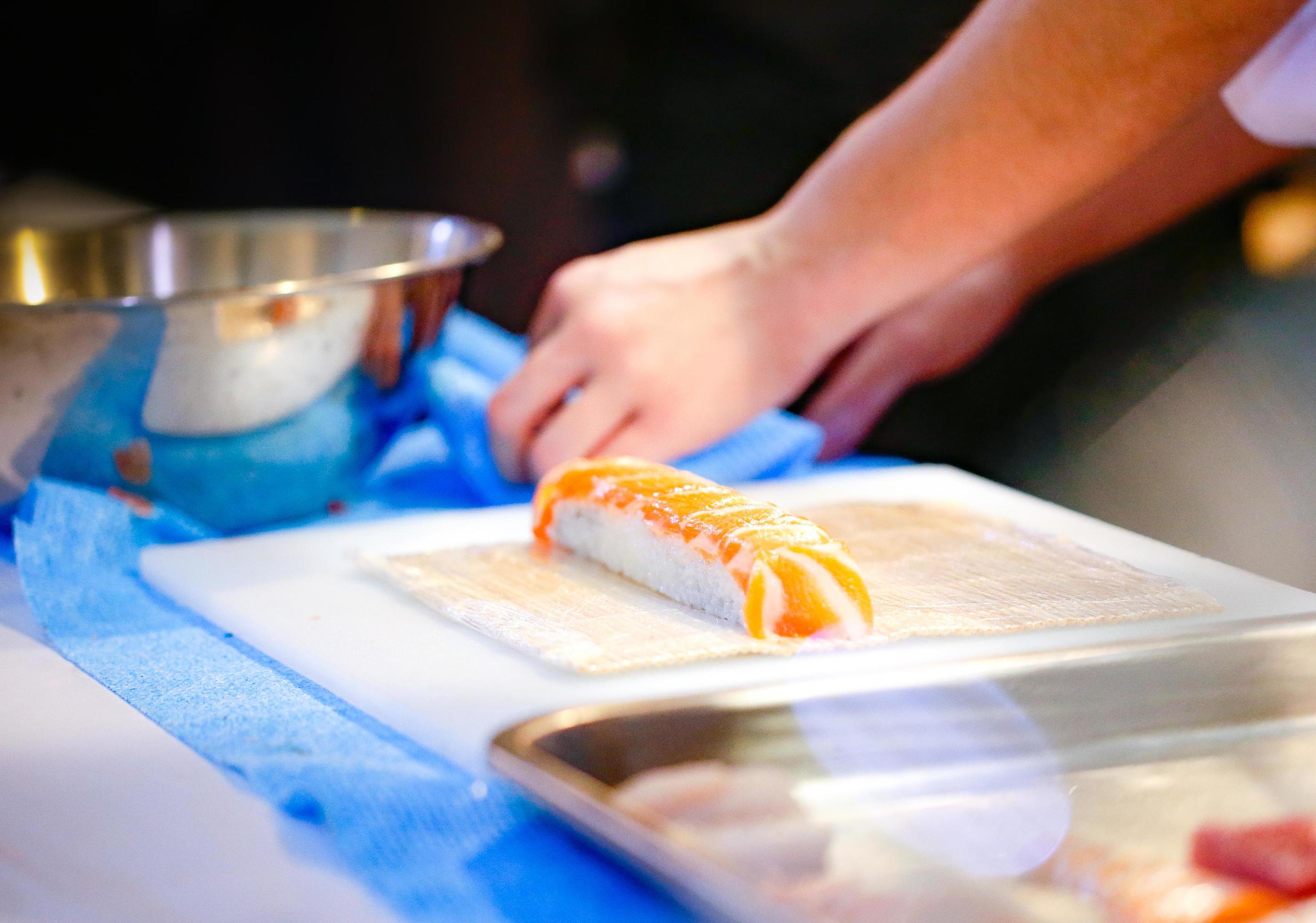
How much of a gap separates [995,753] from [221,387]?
630 millimetres

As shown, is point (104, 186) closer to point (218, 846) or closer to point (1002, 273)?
point (1002, 273)

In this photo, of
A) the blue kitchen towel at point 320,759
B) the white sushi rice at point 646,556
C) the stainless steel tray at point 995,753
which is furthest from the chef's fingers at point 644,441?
the stainless steel tray at point 995,753

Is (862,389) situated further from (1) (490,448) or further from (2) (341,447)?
(2) (341,447)

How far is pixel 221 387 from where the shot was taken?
1.02 metres

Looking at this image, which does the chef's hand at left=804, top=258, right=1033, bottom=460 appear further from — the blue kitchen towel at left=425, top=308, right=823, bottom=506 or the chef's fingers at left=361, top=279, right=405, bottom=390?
the chef's fingers at left=361, top=279, right=405, bottom=390

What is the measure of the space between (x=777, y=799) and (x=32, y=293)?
1.05 meters

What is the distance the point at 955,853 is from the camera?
1.87ft

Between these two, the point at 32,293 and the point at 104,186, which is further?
the point at 104,186

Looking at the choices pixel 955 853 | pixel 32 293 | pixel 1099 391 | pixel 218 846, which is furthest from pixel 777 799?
pixel 1099 391

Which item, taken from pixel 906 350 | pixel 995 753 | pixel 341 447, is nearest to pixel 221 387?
pixel 341 447

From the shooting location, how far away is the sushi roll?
78 centimetres

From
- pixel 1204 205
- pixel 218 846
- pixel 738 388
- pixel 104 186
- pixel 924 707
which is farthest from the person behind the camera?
pixel 104 186

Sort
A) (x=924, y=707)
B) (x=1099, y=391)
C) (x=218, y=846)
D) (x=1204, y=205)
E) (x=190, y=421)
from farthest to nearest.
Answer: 1. (x=1099, y=391)
2. (x=1204, y=205)
3. (x=190, y=421)
4. (x=924, y=707)
5. (x=218, y=846)

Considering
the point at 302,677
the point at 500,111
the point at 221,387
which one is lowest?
the point at 302,677
